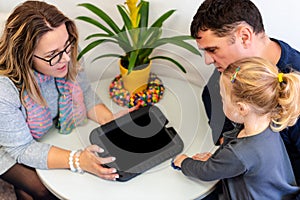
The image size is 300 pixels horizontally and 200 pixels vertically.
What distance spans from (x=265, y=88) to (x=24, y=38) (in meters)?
0.66

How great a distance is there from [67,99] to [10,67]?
0.74ft

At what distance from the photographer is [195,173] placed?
1.16m

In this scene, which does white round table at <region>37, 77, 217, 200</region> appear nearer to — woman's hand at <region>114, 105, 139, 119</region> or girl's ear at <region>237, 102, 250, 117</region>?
woman's hand at <region>114, 105, 139, 119</region>

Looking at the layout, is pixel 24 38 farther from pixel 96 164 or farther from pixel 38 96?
pixel 96 164

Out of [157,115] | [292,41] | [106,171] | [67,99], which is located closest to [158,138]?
[157,115]

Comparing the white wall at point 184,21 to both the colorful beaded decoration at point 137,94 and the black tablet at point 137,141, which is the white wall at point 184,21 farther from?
the black tablet at point 137,141

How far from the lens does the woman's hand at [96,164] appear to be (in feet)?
3.93

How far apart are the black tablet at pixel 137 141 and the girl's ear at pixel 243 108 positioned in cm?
29

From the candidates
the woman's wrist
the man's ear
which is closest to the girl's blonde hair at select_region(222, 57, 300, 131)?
the man's ear

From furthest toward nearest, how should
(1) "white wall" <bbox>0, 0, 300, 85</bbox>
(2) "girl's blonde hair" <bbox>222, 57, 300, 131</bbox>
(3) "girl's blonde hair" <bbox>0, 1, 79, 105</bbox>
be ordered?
(1) "white wall" <bbox>0, 0, 300, 85</bbox>
(3) "girl's blonde hair" <bbox>0, 1, 79, 105</bbox>
(2) "girl's blonde hair" <bbox>222, 57, 300, 131</bbox>

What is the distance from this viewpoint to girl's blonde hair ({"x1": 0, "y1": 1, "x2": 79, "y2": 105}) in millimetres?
1146

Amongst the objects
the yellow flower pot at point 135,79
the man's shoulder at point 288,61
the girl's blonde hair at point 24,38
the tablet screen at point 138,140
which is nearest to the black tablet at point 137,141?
the tablet screen at point 138,140

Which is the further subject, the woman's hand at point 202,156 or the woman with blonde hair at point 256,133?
the woman's hand at point 202,156

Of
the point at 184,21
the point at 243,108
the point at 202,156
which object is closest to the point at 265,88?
the point at 243,108
